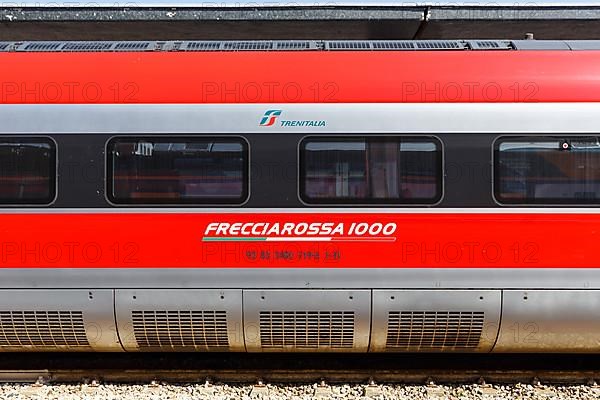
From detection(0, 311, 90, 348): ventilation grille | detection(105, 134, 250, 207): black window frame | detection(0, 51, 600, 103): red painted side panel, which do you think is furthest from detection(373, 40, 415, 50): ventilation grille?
detection(0, 311, 90, 348): ventilation grille

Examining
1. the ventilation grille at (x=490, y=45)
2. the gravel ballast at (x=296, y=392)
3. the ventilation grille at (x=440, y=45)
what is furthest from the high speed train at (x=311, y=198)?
the gravel ballast at (x=296, y=392)

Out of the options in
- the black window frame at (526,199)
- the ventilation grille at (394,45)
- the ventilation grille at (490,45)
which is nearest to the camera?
the black window frame at (526,199)

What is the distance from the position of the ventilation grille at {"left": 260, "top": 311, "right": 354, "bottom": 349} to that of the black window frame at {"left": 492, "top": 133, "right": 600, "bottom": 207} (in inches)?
64.1

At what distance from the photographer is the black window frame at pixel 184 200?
471 centimetres


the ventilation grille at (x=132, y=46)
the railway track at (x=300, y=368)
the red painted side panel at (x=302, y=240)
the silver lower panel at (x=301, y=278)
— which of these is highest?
the ventilation grille at (x=132, y=46)

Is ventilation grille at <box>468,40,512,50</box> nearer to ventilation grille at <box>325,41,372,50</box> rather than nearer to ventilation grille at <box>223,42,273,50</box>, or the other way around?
ventilation grille at <box>325,41,372,50</box>

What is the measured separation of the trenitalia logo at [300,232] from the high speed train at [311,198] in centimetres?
1

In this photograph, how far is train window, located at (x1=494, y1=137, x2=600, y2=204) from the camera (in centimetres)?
466

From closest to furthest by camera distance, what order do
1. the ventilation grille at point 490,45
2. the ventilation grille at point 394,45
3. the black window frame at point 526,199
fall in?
1. the black window frame at point 526,199
2. the ventilation grille at point 490,45
3. the ventilation grille at point 394,45

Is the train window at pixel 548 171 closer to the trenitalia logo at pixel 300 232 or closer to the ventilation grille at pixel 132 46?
the trenitalia logo at pixel 300 232

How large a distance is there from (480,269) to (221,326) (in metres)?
2.31

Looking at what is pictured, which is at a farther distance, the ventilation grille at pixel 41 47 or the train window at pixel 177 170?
the ventilation grille at pixel 41 47

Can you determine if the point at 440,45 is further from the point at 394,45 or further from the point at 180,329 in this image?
the point at 180,329

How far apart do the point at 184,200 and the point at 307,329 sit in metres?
1.56
